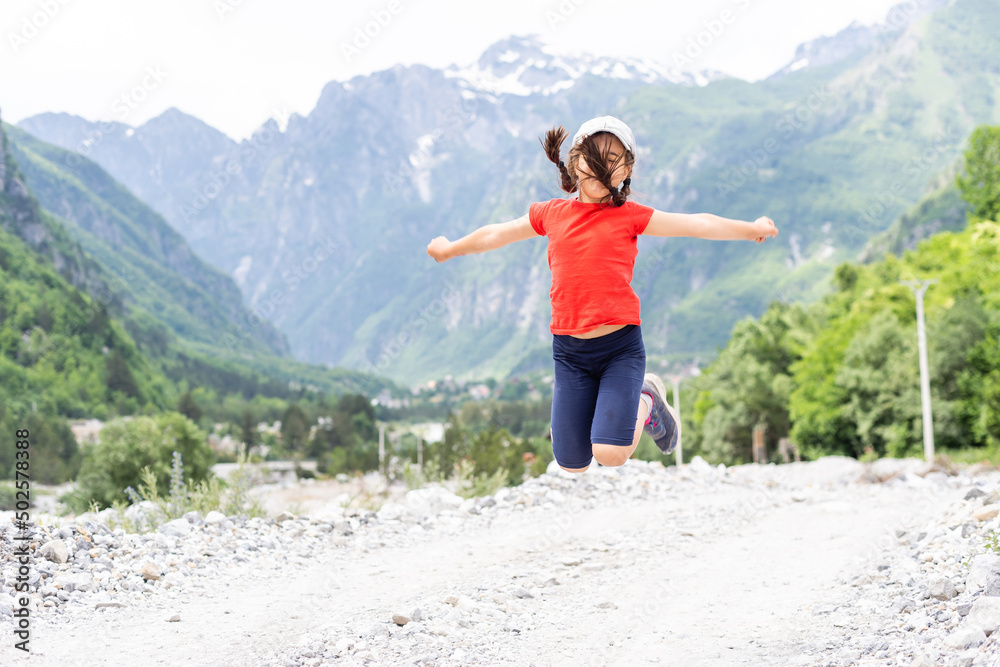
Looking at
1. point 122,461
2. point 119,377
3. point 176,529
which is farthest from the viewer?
point 119,377

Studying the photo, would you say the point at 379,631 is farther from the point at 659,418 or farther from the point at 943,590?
the point at 943,590

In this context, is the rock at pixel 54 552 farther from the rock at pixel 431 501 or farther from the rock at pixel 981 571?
the rock at pixel 981 571

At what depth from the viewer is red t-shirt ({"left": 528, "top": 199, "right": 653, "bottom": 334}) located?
14.3 ft

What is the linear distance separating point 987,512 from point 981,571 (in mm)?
2263

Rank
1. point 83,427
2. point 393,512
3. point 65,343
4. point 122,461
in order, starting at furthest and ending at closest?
point 65,343, point 83,427, point 122,461, point 393,512

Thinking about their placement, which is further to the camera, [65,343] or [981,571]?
[65,343]

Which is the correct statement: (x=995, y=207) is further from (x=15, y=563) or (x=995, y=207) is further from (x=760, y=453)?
(x=15, y=563)

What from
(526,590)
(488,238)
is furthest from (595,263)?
(526,590)

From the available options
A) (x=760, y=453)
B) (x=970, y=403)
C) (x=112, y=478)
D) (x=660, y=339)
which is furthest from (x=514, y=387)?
(x=112, y=478)

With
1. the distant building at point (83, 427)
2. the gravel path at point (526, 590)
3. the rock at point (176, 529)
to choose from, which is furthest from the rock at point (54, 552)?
the distant building at point (83, 427)

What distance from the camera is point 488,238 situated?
4.61m

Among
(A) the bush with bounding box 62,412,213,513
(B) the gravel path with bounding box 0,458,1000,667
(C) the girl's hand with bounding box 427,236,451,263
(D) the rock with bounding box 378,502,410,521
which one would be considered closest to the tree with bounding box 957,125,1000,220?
(B) the gravel path with bounding box 0,458,1000,667

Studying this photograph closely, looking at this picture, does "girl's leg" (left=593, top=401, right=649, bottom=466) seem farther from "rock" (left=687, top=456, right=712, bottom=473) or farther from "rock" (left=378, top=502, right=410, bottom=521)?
"rock" (left=687, top=456, right=712, bottom=473)

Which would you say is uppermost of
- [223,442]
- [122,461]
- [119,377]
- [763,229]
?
[763,229]
